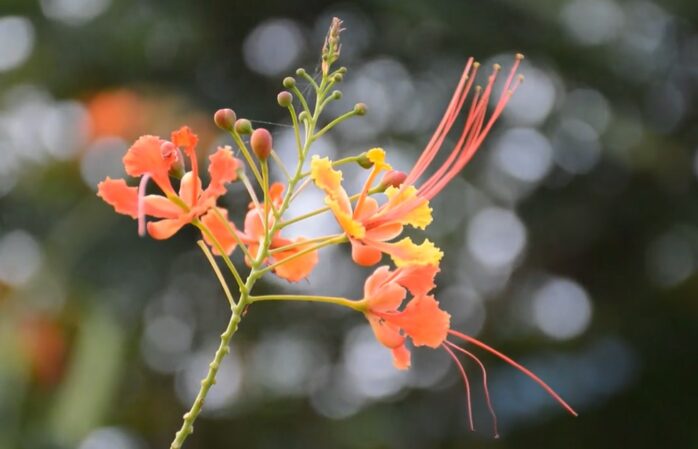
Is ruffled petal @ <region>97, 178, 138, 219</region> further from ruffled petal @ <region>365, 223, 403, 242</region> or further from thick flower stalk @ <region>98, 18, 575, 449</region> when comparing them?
ruffled petal @ <region>365, 223, 403, 242</region>

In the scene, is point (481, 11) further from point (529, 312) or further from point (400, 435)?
point (400, 435)

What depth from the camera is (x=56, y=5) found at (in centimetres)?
464

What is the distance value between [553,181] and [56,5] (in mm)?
2468

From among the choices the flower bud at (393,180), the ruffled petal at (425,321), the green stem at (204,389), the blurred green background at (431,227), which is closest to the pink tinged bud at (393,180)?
the flower bud at (393,180)

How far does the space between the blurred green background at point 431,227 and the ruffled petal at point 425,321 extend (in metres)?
3.01

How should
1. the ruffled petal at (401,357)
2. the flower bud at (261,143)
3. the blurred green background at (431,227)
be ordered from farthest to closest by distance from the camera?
the blurred green background at (431,227) → the ruffled petal at (401,357) → the flower bud at (261,143)

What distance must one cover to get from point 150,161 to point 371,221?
216 mm

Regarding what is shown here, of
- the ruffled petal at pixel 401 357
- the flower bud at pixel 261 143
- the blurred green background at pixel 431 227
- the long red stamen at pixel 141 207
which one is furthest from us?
the blurred green background at pixel 431 227

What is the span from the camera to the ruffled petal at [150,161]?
975 millimetres

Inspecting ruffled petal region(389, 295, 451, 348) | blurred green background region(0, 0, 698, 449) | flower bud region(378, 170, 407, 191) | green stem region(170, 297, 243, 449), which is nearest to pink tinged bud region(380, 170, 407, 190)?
flower bud region(378, 170, 407, 191)

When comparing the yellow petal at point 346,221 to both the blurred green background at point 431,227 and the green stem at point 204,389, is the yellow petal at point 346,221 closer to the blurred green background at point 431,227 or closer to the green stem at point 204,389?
the green stem at point 204,389

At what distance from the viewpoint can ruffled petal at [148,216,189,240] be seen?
96 centimetres

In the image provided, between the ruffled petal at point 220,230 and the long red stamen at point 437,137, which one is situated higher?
the long red stamen at point 437,137

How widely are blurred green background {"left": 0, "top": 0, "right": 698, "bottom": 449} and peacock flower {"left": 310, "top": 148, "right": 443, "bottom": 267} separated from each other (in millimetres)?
3006
